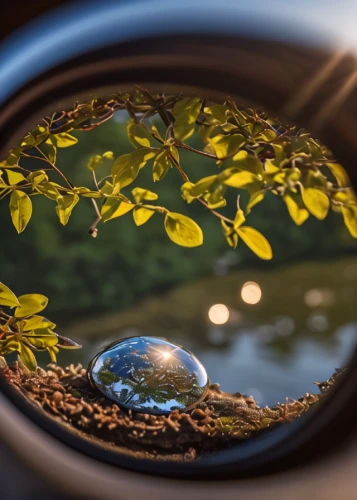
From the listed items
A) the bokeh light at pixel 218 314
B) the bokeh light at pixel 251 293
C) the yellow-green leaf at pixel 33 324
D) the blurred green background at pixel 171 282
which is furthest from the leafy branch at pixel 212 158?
the bokeh light at pixel 251 293

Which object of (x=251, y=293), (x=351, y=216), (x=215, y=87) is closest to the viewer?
(x=215, y=87)

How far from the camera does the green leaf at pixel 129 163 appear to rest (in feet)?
1.53

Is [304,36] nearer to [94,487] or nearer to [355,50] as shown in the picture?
[355,50]

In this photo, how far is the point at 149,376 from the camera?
56cm

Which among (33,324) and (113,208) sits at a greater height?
(113,208)

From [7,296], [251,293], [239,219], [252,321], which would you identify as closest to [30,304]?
[7,296]

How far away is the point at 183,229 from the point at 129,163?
0.08m

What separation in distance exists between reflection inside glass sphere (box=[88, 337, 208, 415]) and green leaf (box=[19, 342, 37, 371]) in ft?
0.26

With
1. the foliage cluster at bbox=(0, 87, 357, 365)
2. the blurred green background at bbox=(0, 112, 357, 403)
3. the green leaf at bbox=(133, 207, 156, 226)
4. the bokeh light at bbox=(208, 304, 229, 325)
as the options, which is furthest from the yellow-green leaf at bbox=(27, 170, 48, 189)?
the bokeh light at bbox=(208, 304, 229, 325)

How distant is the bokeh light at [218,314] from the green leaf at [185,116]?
2.40 m

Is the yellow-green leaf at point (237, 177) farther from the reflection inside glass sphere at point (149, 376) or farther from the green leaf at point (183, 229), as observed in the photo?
the reflection inside glass sphere at point (149, 376)

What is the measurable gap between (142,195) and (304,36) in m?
0.30

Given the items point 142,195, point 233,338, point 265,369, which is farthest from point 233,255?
point 142,195

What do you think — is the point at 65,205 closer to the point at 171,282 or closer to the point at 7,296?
the point at 7,296
